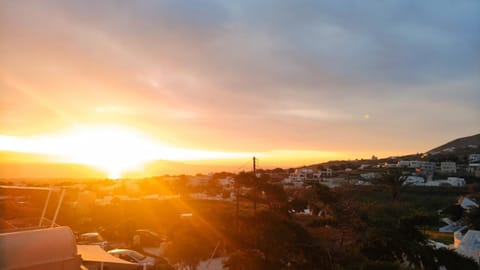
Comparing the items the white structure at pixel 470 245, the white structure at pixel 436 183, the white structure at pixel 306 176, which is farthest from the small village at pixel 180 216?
the white structure at pixel 306 176

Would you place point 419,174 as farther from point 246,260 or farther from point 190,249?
point 246,260

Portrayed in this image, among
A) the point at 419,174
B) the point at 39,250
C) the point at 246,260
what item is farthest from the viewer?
the point at 419,174

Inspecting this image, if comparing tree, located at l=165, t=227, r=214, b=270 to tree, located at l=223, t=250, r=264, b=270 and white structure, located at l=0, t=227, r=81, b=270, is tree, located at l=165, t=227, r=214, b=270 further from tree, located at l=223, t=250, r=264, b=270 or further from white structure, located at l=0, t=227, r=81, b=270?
white structure, located at l=0, t=227, r=81, b=270

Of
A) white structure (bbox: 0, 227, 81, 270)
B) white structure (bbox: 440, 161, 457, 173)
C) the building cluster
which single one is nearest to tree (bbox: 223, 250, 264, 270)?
white structure (bbox: 0, 227, 81, 270)

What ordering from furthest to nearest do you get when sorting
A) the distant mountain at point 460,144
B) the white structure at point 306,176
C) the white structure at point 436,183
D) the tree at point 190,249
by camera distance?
the distant mountain at point 460,144 < the white structure at point 306,176 < the white structure at point 436,183 < the tree at point 190,249

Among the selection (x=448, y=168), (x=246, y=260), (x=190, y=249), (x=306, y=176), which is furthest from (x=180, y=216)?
(x=448, y=168)

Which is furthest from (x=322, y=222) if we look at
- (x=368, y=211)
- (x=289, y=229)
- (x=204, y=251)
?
(x=204, y=251)

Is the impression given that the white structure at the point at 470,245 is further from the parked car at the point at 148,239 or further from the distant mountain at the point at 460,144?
the distant mountain at the point at 460,144

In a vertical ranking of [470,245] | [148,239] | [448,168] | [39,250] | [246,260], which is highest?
[39,250]

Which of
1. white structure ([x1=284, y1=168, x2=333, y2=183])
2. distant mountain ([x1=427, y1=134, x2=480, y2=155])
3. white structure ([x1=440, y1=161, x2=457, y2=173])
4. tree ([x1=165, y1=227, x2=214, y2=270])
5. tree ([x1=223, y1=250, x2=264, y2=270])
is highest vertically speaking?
distant mountain ([x1=427, y1=134, x2=480, y2=155])

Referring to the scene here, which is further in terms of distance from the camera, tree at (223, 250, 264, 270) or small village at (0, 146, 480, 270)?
tree at (223, 250, 264, 270)

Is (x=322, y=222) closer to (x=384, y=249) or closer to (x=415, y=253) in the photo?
(x=384, y=249)
